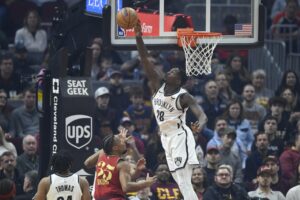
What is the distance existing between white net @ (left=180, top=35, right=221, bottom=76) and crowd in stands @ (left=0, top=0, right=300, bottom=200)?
Result: 1922 mm

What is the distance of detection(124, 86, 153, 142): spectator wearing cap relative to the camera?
20.2 metres

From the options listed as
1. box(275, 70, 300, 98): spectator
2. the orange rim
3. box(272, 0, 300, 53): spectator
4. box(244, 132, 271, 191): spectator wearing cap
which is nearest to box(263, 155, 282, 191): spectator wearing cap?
box(244, 132, 271, 191): spectator wearing cap

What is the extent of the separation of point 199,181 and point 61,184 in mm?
4116

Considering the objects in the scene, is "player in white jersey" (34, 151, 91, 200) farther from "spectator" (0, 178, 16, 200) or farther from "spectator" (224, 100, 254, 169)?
"spectator" (224, 100, 254, 169)

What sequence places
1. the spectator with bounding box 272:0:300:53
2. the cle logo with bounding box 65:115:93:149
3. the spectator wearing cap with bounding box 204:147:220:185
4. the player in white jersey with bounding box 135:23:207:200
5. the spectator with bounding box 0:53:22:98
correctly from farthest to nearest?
1. the spectator with bounding box 272:0:300:53
2. the spectator with bounding box 0:53:22:98
3. the spectator wearing cap with bounding box 204:147:220:185
4. the cle logo with bounding box 65:115:93:149
5. the player in white jersey with bounding box 135:23:207:200

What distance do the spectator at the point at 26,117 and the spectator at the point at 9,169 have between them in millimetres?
1847

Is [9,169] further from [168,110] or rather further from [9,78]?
[9,78]

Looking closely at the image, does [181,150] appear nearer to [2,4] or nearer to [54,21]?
[54,21]

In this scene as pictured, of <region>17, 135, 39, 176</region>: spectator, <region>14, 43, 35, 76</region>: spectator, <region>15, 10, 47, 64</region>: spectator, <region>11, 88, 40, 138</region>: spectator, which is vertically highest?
<region>15, 10, 47, 64</region>: spectator

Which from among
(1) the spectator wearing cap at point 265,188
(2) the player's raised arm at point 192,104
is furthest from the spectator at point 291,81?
(2) the player's raised arm at point 192,104

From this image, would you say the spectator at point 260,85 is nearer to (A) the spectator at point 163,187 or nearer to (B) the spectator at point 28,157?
(A) the spectator at point 163,187

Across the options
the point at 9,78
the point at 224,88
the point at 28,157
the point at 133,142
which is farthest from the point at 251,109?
the point at 28,157

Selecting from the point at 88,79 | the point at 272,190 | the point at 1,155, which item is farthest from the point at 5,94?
the point at 272,190

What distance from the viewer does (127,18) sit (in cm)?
1473
